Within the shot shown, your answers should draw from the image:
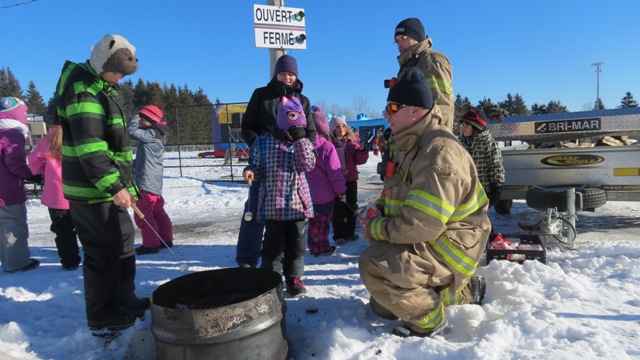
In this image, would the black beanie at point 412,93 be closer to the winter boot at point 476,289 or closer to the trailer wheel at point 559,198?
the winter boot at point 476,289

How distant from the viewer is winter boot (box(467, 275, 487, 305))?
130 inches

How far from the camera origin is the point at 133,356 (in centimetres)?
296

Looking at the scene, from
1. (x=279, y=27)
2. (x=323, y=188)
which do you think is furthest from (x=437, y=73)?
(x=279, y=27)

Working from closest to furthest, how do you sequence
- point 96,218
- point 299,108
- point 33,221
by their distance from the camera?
1. point 96,218
2. point 299,108
3. point 33,221

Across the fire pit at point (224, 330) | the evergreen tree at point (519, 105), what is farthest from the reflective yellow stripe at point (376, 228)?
the evergreen tree at point (519, 105)

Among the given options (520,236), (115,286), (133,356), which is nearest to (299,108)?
(115,286)

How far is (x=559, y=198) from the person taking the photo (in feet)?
16.1

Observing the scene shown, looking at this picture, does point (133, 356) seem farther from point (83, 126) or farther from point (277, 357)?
point (83, 126)

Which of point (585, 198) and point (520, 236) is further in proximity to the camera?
point (585, 198)

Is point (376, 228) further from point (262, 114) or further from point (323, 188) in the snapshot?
point (323, 188)

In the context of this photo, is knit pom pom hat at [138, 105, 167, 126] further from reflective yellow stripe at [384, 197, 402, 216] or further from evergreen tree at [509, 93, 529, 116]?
evergreen tree at [509, 93, 529, 116]

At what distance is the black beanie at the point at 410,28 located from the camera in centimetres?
407

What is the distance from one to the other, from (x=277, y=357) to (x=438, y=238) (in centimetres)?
122

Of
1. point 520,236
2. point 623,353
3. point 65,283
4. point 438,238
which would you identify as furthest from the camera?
point 520,236
